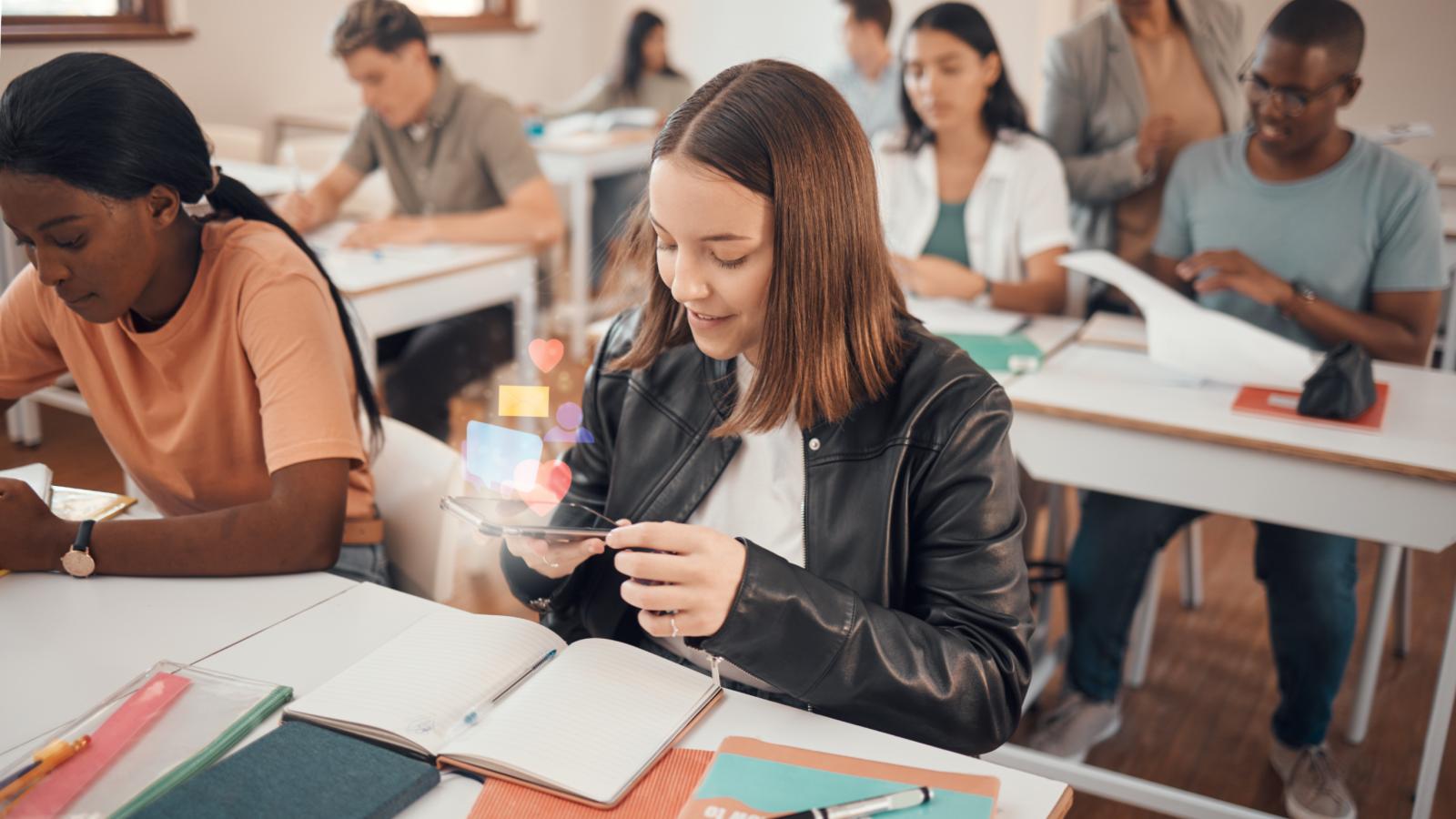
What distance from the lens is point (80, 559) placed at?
1.25 m

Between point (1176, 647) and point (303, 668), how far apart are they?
210 cm

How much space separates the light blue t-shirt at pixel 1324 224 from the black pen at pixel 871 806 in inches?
68.0

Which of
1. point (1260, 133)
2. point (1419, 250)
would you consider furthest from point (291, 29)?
point (1419, 250)

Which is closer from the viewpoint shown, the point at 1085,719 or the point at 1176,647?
the point at 1085,719

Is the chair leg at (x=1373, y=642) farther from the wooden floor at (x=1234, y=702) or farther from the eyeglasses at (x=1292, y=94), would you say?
the eyeglasses at (x=1292, y=94)

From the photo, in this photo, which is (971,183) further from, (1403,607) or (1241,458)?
(1403,607)

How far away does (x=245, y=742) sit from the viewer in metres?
0.97

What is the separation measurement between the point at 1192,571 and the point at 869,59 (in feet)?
8.57

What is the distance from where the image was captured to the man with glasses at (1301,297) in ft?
6.88

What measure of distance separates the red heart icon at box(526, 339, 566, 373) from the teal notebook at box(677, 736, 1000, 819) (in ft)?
8.63

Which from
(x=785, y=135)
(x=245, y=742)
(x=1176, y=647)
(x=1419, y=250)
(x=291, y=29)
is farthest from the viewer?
(x=291, y=29)

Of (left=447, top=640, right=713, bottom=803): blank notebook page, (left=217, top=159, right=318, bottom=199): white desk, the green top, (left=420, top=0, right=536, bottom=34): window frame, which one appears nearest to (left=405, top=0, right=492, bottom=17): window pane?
(left=420, top=0, right=536, bottom=34): window frame

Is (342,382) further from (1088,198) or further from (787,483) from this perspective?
(1088,198)

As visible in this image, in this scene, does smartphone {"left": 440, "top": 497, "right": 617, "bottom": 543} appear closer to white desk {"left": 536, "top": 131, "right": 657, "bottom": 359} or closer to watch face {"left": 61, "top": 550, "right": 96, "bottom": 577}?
watch face {"left": 61, "top": 550, "right": 96, "bottom": 577}
